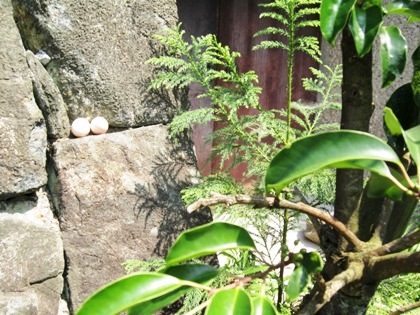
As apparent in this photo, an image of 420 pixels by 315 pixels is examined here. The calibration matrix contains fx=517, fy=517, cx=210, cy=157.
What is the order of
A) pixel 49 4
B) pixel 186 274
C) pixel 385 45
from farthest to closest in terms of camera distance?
pixel 49 4, pixel 385 45, pixel 186 274

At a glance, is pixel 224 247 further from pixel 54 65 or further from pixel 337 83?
pixel 337 83

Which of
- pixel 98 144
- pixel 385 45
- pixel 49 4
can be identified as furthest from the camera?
pixel 98 144

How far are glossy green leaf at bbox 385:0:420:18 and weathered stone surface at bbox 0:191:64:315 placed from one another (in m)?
0.99

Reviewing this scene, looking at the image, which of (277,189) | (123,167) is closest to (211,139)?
(123,167)

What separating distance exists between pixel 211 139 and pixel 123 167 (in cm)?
25

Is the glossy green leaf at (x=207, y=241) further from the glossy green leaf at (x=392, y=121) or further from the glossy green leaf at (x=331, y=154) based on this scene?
the glossy green leaf at (x=392, y=121)

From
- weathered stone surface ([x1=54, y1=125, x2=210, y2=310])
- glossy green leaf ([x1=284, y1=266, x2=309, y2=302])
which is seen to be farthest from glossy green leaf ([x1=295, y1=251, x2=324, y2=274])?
weathered stone surface ([x1=54, y1=125, x2=210, y2=310])

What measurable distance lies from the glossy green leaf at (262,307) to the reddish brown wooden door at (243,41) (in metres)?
2.15

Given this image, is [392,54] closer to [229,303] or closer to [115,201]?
[229,303]

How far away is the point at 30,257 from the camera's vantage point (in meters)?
1.29

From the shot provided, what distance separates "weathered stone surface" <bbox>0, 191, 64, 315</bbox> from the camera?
1.25 metres

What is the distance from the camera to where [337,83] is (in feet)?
5.19

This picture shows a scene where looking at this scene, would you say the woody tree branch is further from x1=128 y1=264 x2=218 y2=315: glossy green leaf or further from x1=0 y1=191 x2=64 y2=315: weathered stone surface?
x1=0 y1=191 x2=64 y2=315: weathered stone surface

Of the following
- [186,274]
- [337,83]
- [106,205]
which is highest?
[337,83]
